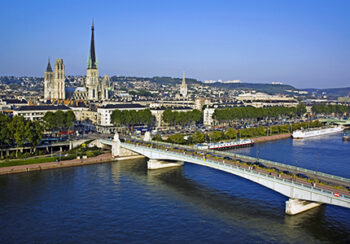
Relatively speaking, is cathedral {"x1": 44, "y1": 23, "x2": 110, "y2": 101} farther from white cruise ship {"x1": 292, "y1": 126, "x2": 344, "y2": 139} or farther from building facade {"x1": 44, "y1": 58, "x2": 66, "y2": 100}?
white cruise ship {"x1": 292, "y1": 126, "x2": 344, "y2": 139}

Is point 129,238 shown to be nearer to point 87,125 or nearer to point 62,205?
point 62,205

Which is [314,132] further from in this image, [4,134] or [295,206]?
[4,134]

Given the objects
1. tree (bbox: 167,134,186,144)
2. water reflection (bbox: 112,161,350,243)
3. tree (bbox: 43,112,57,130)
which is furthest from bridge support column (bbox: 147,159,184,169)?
tree (bbox: 43,112,57,130)

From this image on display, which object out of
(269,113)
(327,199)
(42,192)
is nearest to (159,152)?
(42,192)

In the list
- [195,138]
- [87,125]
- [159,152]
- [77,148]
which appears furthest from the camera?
[87,125]

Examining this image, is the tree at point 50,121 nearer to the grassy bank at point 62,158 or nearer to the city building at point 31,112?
the city building at point 31,112

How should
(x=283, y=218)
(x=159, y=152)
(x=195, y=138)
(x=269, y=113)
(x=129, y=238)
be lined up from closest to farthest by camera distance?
(x=129, y=238), (x=283, y=218), (x=159, y=152), (x=195, y=138), (x=269, y=113)

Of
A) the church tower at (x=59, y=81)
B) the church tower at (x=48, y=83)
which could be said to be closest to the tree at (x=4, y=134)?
the church tower at (x=59, y=81)
